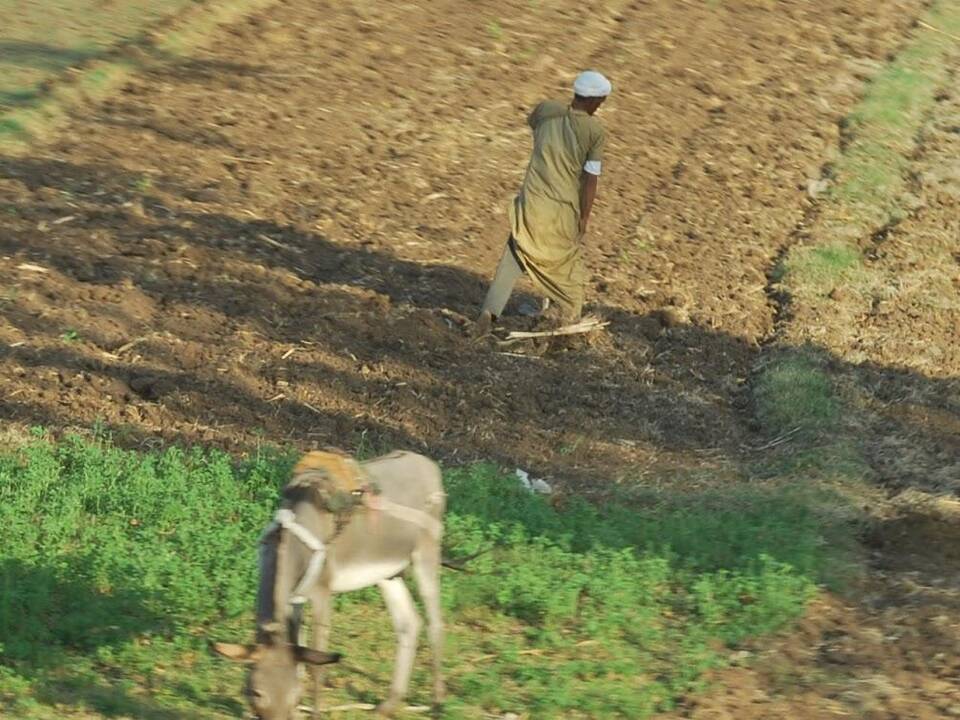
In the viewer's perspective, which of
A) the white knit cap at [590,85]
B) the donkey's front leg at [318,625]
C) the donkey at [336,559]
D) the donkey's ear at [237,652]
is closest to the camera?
the donkey's ear at [237,652]

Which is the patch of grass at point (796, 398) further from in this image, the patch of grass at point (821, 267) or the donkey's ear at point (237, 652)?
the donkey's ear at point (237, 652)

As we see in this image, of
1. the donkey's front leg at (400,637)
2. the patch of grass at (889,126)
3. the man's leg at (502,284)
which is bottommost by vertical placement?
the patch of grass at (889,126)

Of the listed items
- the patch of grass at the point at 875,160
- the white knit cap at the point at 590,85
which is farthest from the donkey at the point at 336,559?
the patch of grass at the point at 875,160

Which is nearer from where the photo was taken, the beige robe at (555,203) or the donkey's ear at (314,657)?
the donkey's ear at (314,657)

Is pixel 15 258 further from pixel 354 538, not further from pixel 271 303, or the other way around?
pixel 354 538

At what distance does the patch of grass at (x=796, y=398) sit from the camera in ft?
34.5

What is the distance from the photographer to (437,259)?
1262 centimetres

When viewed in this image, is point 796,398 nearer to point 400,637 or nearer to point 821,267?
point 821,267

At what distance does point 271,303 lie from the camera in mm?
11344

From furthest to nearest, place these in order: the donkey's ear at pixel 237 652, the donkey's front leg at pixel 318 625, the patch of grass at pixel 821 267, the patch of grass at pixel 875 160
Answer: the patch of grass at pixel 875 160 → the patch of grass at pixel 821 267 → the donkey's front leg at pixel 318 625 → the donkey's ear at pixel 237 652

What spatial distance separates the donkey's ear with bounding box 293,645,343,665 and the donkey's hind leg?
3.85 ft

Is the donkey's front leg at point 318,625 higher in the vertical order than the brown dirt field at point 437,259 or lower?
higher

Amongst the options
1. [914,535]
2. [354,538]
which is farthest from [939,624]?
[354,538]

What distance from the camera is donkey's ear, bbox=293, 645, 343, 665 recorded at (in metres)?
5.51
